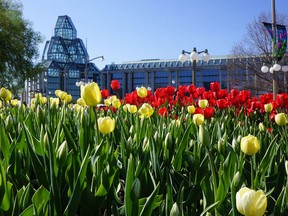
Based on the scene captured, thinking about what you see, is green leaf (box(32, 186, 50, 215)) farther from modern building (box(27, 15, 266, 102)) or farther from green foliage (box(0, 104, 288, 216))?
modern building (box(27, 15, 266, 102))

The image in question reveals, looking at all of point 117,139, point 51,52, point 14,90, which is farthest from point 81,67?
point 117,139

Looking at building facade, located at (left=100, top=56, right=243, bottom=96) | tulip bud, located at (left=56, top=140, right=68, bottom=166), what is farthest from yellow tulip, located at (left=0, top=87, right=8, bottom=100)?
building facade, located at (left=100, top=56, right=243, bottom=96)

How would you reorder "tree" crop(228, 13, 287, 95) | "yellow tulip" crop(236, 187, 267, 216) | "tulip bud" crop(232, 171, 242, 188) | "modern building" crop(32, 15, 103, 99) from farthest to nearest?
"modern building" crop(32, 15, 103, 99) → "tree" crop(228, 13, 287, 95) → "tulip bud" crop(232, 171, 242, 188) → "yellow tulip" crop(236, 187, 267, 216)

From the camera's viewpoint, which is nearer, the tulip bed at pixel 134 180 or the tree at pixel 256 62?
the tulip bed at pixel 134 180

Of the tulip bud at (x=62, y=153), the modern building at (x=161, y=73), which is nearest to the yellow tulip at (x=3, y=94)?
the tulip bud at (x=62, y=153)

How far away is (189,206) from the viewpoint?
100 cm

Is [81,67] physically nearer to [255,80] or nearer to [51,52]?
[51,52]

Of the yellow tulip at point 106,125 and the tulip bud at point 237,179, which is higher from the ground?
the yellow tulip at point 106,125

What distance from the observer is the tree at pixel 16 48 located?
23203 millimetres

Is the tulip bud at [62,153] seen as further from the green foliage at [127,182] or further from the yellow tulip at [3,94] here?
the yellow tulip at [3,94]

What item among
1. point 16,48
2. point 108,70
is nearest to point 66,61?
point 108,70

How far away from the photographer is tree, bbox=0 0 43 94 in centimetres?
2320

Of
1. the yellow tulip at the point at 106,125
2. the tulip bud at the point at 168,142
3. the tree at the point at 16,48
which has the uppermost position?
the tree at the point at 16,48

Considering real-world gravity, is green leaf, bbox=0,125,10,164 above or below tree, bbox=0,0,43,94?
below
